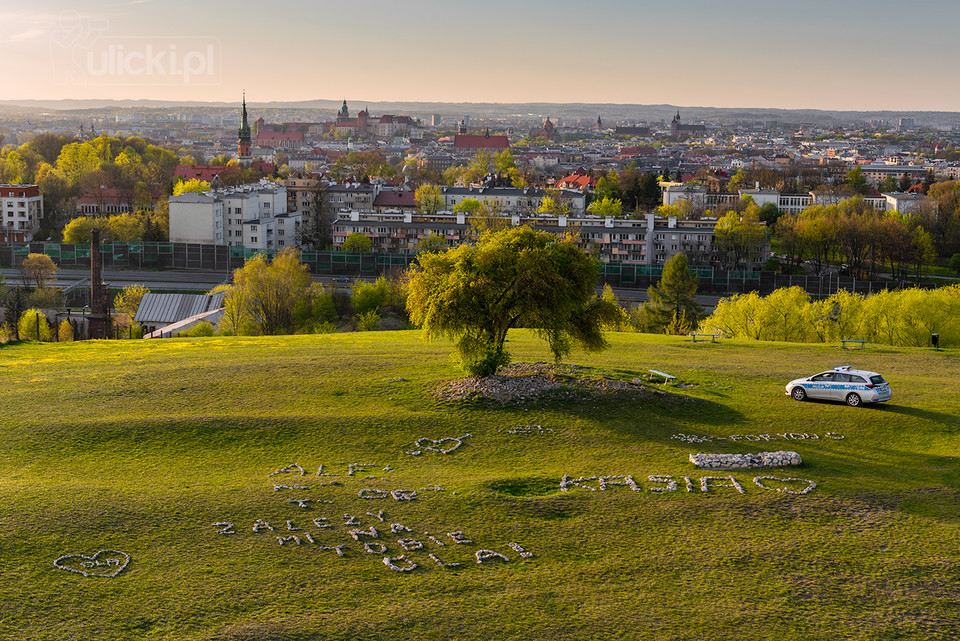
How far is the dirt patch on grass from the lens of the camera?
2883cm

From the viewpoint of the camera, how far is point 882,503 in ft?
68.5

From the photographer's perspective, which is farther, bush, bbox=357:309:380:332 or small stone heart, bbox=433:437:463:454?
bush, bbox=357:309:380:332

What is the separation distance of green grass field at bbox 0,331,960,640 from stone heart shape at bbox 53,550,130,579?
3.4 inches

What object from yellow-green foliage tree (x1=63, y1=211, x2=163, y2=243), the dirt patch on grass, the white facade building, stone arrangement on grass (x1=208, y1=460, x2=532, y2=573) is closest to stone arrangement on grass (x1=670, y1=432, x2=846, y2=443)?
the dirt patch on grass

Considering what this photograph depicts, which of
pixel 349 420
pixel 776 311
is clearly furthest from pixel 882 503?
pixel 776 311

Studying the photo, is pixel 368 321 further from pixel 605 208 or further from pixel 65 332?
pixel 605 208

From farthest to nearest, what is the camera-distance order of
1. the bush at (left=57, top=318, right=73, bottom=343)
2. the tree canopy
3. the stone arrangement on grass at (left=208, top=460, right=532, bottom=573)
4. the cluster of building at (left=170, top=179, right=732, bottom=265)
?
the cluster of building at (left=170, top=179, right=732, bottom=265)
the tree canopy
the bush at (left=57, top=318, right=73, bottom=343)
the stone arrangement on grass at (left=208, top=460, right=532, bottom=573)

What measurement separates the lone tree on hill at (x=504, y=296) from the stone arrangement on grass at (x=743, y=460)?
7.50m

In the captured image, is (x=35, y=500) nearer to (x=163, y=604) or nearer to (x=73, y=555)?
(x=73, y=555)

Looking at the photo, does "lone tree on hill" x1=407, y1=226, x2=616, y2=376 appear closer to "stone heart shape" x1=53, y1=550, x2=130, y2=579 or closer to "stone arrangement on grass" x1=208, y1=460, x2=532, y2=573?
"stone arrangement on grass" x1=208, y1=460, x2=532, y2=573

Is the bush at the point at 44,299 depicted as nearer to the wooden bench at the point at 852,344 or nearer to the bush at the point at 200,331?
the bush at the point at 200,331

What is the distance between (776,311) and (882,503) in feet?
103

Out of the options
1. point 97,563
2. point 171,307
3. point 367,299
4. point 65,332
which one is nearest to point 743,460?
point 97,563

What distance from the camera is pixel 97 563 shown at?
17750mm
